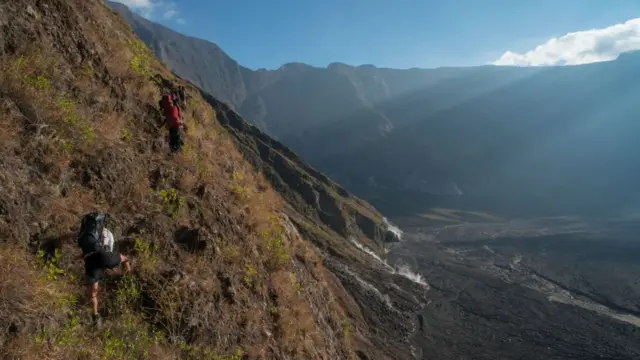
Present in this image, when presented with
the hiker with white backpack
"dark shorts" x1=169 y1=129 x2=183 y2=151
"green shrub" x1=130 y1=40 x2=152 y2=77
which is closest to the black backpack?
the hiker with white backpack

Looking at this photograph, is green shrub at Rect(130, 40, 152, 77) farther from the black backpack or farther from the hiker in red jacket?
the black backpack

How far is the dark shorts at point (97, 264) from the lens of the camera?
523cm

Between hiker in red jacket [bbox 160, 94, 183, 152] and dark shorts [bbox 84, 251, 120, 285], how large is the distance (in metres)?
3.90

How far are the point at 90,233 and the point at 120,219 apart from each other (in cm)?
124

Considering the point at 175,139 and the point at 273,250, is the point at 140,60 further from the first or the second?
the point at 273,250

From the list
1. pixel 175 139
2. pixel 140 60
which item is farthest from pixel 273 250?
pixel 140 60

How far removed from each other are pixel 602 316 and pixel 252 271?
59.1m

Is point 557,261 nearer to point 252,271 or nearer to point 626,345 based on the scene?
point 626,345

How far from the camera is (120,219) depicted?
21.3 feet

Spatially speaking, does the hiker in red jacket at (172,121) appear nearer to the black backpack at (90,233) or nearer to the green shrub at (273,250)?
the green shrub at (273,250)

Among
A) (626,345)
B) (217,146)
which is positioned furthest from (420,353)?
(217,146)

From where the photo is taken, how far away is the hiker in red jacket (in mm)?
8953

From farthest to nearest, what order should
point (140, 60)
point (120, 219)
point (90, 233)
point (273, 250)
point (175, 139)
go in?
1. point (140, 60)
2. point (273, 250)
3. point (175, 139)
4. point (120, 219)
5. point (90, 233)

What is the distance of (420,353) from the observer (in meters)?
33.9
